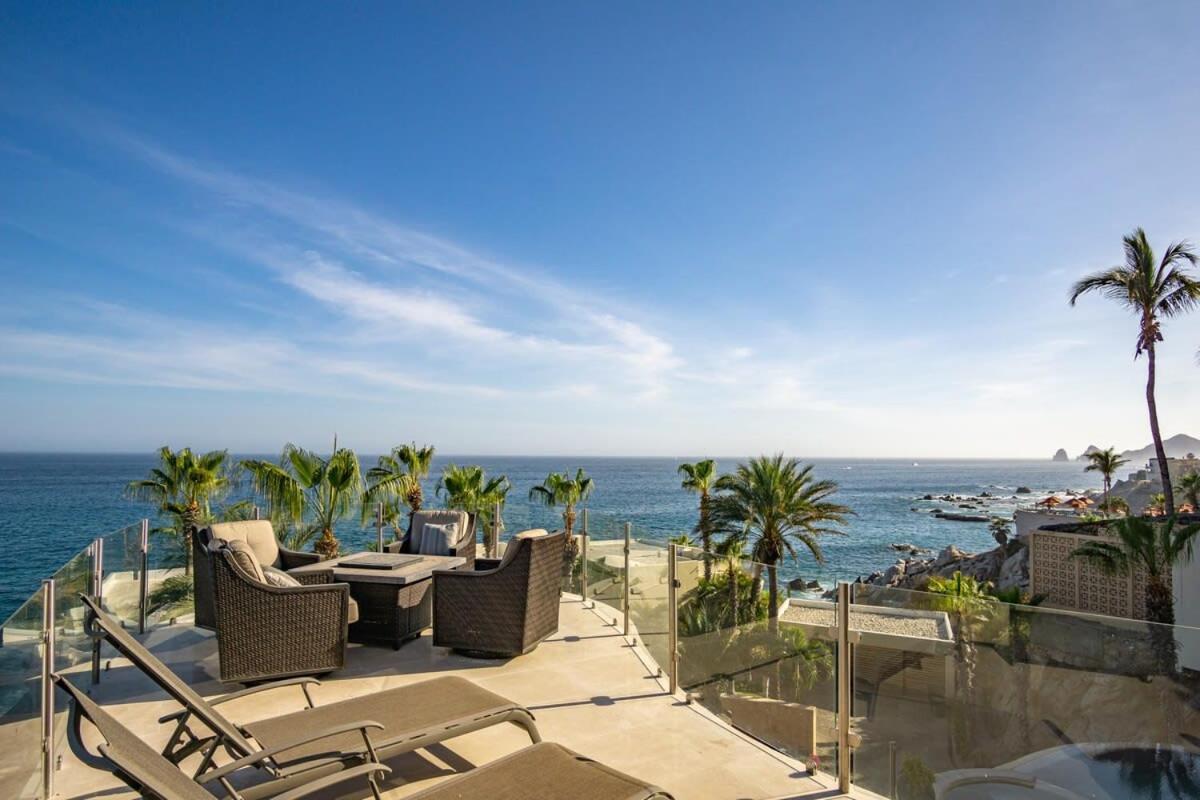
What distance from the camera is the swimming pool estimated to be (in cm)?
234

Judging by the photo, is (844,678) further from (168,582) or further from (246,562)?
(168,582)

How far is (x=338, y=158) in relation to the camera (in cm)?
1130

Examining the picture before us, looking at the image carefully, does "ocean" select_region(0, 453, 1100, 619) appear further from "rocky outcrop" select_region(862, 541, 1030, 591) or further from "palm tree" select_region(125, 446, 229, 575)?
"palm tree" select_region(125, 446, 229, 575)

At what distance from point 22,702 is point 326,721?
118 cm

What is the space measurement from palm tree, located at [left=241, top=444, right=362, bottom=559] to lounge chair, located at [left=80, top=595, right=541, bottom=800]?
6101mm

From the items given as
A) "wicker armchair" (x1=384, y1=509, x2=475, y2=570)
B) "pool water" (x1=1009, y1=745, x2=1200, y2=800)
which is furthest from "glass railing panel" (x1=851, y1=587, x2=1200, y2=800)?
"wicker armchair" (x1=384, y1=509, x2=475, y2=570)

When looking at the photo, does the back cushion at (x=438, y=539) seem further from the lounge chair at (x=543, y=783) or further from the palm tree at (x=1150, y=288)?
the palm tree at (x=1150, y=288)

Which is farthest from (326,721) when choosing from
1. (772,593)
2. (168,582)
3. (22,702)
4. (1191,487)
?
(1191,487)

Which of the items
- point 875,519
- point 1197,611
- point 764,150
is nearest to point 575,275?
point 764,150

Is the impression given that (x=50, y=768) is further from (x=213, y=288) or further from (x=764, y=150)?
(x=213, y=288)

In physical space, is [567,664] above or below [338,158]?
below

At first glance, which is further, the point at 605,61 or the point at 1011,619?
the point at 605,61

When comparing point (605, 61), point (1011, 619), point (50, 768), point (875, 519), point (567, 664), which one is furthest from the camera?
point (875, 519)

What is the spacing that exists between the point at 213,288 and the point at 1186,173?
964 inches
